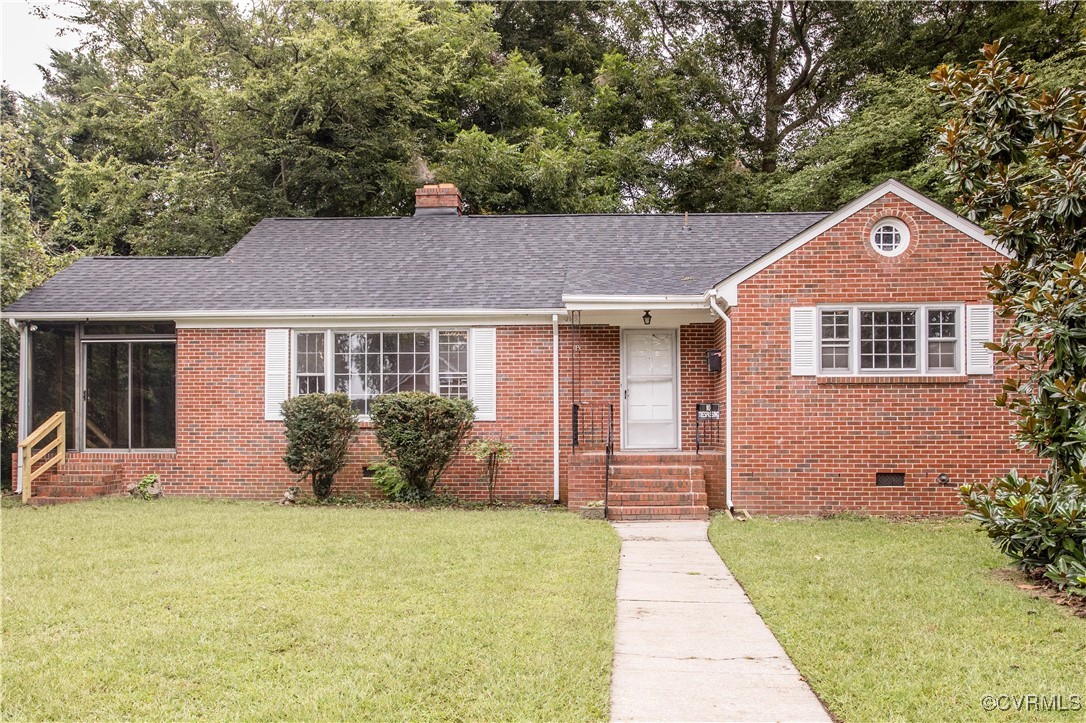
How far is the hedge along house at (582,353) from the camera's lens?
10.7m

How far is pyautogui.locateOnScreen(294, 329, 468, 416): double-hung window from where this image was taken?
A: 12.7 meters

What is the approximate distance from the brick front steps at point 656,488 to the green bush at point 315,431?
4063 mm

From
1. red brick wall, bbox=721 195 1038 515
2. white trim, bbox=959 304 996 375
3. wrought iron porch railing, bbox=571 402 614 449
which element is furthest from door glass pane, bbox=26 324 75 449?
white trim, bbox=959 304 996 375

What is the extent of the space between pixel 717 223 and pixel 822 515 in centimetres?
678

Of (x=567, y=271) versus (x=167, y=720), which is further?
(x=567, y=271)

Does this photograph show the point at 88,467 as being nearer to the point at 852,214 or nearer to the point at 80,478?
the point at 80,478

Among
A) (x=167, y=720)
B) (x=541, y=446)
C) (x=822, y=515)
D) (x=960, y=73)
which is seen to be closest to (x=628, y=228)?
(x=541, y=446)

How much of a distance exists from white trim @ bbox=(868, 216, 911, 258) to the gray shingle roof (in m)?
2.47

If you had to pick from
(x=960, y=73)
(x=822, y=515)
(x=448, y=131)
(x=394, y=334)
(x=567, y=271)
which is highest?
(x=448, y=131)

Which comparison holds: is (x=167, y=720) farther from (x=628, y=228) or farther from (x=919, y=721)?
(x=628, y=228)

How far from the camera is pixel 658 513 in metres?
10.7

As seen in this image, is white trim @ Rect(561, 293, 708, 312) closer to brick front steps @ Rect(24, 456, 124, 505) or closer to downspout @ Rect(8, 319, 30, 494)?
brick front steps @ Rect(24, 456, 124, 505)

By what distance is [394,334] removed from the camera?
42.1 feet

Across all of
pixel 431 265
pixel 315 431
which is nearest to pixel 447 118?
pixel 431 265
